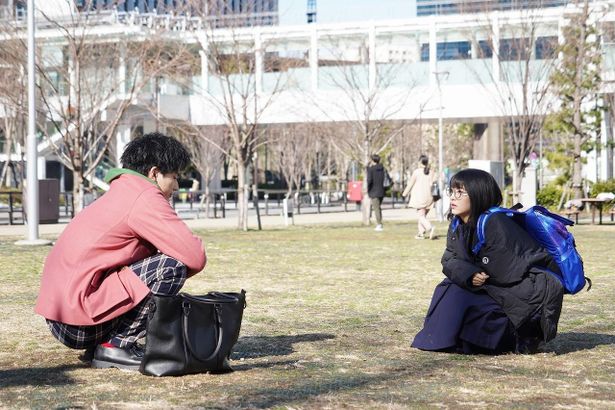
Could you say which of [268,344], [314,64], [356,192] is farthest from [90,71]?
[268,344]

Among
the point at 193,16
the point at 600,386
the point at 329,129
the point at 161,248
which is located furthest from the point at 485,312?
the point at 329,129

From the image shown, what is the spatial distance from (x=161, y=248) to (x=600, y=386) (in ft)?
7.22

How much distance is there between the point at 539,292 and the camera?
638 cm

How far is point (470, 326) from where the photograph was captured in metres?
6.41

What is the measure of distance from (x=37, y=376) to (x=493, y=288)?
2.53 m

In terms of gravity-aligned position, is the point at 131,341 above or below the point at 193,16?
below

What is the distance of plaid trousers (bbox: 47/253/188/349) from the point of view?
18.6ft

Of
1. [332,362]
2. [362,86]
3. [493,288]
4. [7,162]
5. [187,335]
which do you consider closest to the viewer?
[187,335]

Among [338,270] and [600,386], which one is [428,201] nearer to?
[338,270]

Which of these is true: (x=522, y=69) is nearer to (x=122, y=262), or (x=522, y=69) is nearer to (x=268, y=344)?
(x=268, y=344)

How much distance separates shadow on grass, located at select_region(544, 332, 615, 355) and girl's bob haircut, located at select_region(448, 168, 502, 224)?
0.93 meters

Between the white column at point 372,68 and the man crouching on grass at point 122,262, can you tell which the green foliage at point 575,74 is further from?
the man crouching on grass at point 122,262

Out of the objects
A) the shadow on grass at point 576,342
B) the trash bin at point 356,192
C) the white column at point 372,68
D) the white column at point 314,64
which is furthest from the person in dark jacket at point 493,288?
the trash bin at point 356,192

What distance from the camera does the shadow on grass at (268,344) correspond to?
21.3ft
